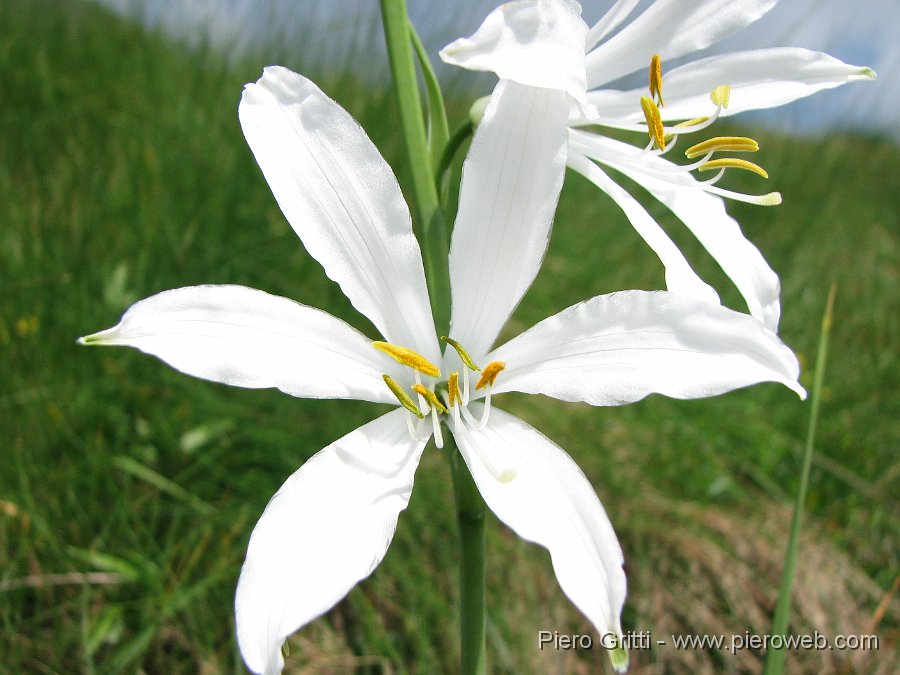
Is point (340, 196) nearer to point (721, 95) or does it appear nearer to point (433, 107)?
point (433, 107)

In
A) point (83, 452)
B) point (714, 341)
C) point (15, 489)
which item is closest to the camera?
point (714, 341)

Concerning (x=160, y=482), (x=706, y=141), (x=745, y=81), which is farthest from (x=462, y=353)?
(x=160, y=482)

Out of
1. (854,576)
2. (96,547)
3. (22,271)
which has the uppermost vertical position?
(22,271)

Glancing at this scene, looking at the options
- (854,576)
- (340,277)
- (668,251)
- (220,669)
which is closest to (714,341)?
(668,251)

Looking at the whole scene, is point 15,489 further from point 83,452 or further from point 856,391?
point 856,391

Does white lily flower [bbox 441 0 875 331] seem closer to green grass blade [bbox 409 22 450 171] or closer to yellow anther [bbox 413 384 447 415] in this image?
green grass blade [bbox 409 22 450 171]

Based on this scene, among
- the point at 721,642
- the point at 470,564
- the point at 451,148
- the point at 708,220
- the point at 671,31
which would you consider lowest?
the point at 721,642
